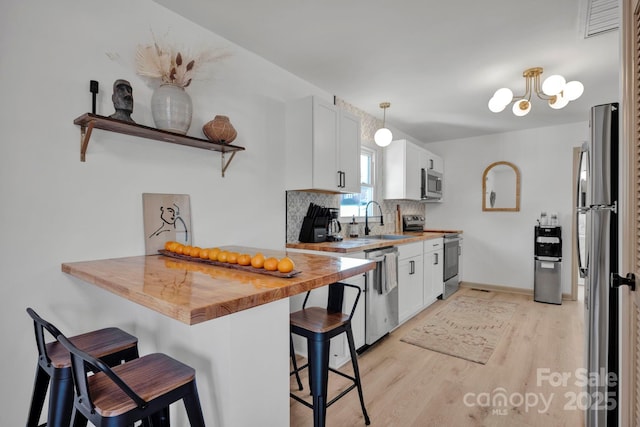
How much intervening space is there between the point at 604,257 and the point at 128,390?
1837 mm

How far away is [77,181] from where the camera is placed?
162cm

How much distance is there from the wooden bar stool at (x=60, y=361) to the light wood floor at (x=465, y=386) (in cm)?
107

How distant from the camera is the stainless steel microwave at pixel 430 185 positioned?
4.68m

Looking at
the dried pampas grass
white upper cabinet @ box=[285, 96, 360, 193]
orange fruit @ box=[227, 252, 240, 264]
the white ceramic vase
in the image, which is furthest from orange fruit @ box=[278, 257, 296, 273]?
white upper cabinet @ box=[285, 96, 360, 193]

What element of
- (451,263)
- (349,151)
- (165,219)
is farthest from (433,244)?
(165,219)

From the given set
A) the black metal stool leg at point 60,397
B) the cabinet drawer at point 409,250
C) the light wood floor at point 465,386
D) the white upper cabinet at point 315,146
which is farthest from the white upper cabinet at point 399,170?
the black metal stool leg at point 60,397

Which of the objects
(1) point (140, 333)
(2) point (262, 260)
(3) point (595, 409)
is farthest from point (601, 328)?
(1) point (140, 333)

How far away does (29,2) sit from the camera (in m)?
1.50

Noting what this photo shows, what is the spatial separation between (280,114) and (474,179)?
3766 mm

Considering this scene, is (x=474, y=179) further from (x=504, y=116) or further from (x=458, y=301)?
(x=458, y=301)

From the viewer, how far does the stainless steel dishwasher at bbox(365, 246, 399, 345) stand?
2797mm

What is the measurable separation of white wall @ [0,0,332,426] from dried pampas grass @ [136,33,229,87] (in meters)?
0.08

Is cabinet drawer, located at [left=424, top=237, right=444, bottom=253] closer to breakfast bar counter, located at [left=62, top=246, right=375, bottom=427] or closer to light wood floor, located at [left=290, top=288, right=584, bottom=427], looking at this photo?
light wood floor, located at [left=290, top=288, right=584, bottom=427]

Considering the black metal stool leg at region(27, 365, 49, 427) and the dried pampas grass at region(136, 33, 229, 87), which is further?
the dried pampas grass at region(136, 33, 229, 87)
